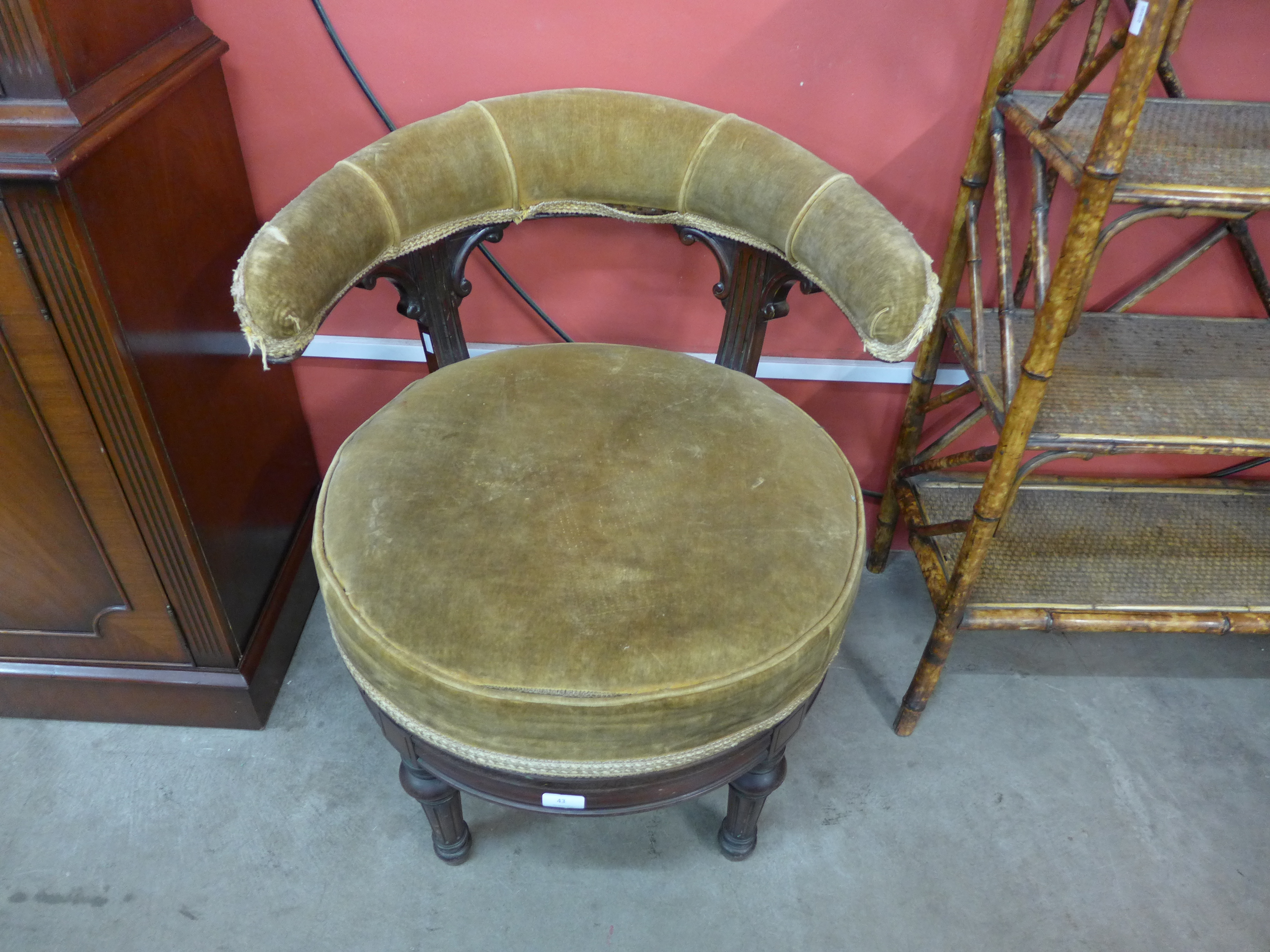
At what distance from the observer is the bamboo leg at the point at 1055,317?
2.75ft

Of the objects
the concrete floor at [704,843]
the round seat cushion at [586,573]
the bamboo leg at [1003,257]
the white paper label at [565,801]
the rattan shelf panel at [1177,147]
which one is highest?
the rattan shelf panel at [1177,147]

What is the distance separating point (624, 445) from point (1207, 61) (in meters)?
0.97

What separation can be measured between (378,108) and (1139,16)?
94 centimetres

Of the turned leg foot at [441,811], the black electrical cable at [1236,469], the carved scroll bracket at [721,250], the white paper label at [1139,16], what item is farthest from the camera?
the black electrical cable at [1236,469]

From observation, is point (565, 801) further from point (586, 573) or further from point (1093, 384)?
point (1093, 384)

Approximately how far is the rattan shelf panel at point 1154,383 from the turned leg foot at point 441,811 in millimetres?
846

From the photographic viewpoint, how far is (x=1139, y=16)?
32.5 inches

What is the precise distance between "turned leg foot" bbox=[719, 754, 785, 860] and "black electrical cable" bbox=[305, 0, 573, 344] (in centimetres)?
62

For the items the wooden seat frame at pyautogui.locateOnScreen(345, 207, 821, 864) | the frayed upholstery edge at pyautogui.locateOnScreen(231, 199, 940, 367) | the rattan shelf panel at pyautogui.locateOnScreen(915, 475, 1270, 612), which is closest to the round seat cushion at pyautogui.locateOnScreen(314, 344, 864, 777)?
the wooden seat frame at pyautogui.locateOnScreen(345, 207, 821, 864)

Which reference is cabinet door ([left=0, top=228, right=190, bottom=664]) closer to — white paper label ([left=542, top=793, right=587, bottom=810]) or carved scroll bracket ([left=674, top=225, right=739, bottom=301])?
white paper label ([left=542, top=793, right=587, bottom=810])

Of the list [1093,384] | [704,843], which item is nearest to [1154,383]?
[1093,384]

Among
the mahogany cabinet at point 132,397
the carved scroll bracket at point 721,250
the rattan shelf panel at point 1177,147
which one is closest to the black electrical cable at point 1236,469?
the rattan shelf panel at point 1177,147

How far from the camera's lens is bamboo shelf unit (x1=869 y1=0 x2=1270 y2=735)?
977 mm

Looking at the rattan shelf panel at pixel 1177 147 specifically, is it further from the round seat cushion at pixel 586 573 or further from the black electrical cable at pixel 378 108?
the black electrical cable at pixel 378 108
